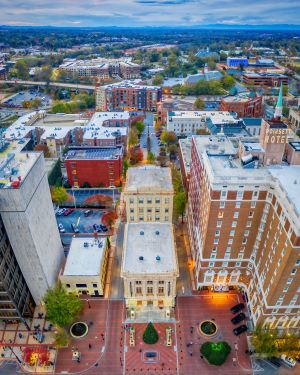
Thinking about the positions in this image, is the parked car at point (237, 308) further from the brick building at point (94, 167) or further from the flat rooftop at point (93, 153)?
the flat rooftop at point (93, 153)

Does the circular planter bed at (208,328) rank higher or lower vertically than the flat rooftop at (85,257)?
lower

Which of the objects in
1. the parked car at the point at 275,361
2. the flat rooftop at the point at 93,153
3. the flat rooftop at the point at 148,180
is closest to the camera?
the parked car at the point at 275,361

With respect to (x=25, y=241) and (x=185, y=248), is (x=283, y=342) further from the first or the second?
(x=25, y=241)

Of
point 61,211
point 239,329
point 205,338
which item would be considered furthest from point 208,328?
point 61,211

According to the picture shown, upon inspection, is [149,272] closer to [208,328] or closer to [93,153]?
[208,328]

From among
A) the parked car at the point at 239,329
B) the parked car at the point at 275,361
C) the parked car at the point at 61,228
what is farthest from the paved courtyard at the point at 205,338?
the parked car at the point at 61,228

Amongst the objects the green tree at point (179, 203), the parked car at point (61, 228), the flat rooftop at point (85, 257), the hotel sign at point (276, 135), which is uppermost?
the hotel sign at point (276, 135)
